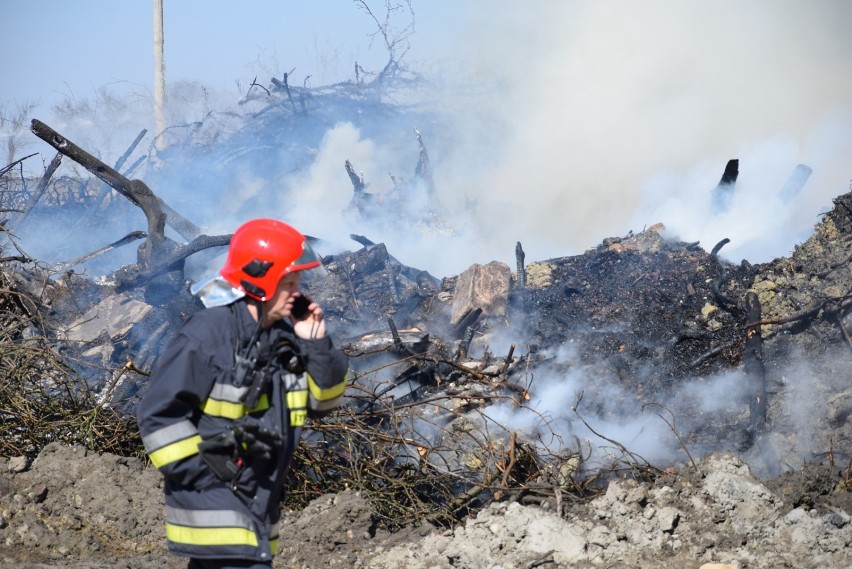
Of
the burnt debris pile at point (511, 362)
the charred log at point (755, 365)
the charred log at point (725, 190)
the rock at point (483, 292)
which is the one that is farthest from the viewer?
the charred log at point (725, 190)

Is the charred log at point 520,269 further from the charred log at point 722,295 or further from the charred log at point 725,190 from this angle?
the charred log at point 725,190

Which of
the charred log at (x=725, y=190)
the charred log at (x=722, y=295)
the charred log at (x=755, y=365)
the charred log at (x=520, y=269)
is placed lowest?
the charred log at (x=755, y=365)

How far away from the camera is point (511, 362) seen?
7645 millimetres

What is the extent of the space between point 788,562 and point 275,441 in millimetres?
2696

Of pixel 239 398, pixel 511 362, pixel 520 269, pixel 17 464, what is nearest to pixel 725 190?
pixel 520 269

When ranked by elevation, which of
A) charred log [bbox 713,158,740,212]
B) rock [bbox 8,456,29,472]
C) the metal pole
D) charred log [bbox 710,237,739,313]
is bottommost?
rock [bbox 8,456,29,472]

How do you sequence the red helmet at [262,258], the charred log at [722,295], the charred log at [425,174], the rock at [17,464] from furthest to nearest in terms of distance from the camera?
1. the charred log at [425,174]
2. the charred log at [722,295]
3. the rock at [17,464]
4. the red helmet at [262,258]

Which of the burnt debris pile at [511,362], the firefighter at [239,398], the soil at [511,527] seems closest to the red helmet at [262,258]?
the firefighter at [239,398]

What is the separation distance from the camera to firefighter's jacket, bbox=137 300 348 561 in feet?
8.49

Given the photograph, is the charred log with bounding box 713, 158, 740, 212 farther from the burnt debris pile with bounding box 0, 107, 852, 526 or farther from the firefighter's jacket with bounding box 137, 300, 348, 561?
the firefighter's jacket with bounding box 137, 300, 348, 561

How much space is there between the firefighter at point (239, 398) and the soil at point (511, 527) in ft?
5.13

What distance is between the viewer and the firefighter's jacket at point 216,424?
259 cm

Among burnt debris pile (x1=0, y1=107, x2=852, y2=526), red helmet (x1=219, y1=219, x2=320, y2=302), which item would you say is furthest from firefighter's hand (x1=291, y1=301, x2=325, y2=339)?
burnt debris pile (x1=0, y1=107, x2=852, y2=526)

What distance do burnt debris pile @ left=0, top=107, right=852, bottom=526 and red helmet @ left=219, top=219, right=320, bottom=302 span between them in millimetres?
2379
